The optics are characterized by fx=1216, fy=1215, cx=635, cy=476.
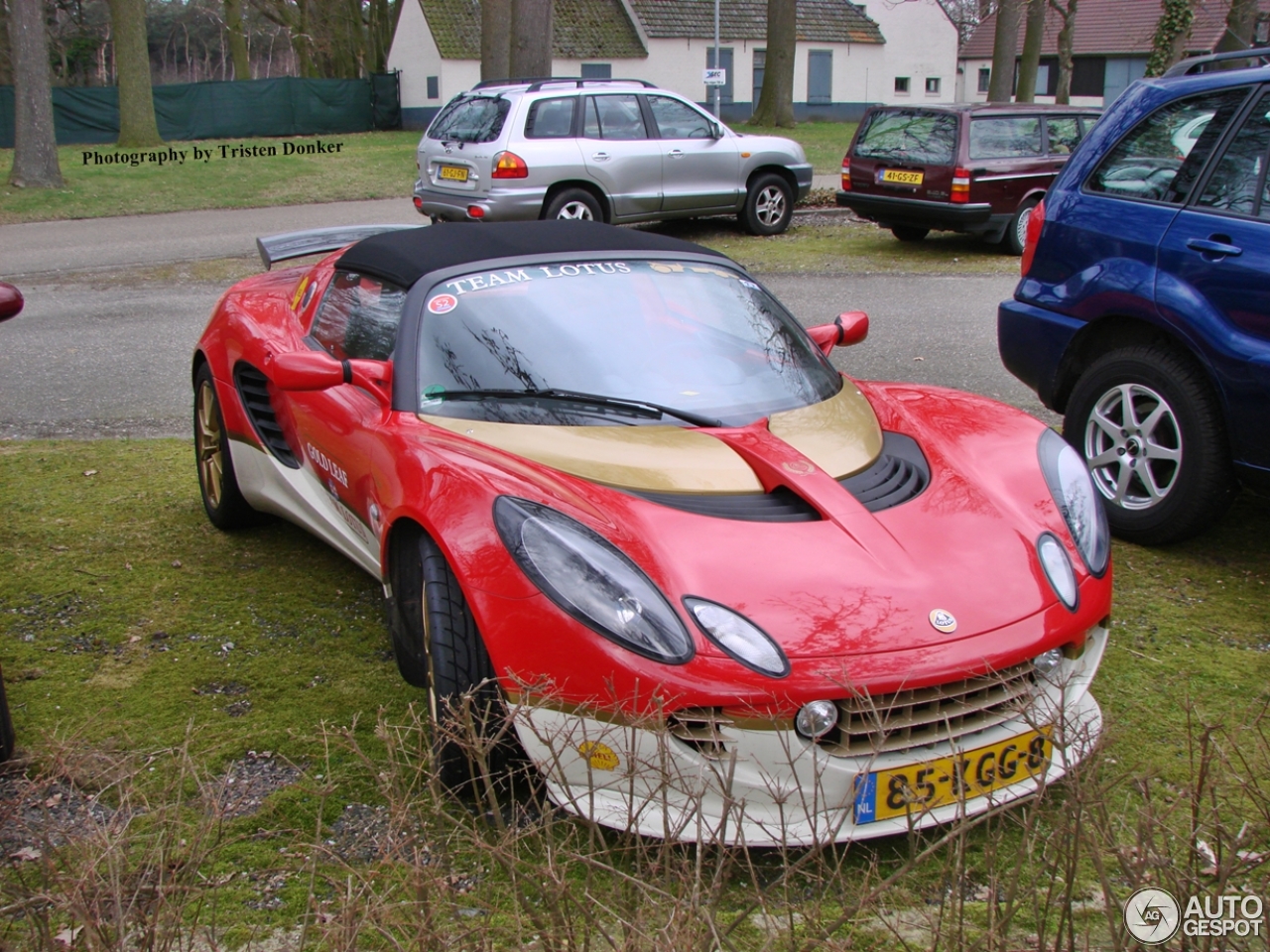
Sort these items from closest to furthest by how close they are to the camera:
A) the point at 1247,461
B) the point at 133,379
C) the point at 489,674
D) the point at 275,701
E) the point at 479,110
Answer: the point at 489,674, the point at 275,701, the point at 1247,461, the point at 133,379, the point at 479,110

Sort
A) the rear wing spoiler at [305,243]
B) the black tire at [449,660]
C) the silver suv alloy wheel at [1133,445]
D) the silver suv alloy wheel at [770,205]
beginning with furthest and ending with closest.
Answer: the silver suv alloy wheel at [770,205] < the rear wing spoiler at [305,243] < the silver suv alloy wheel at [1133,445] < the black tire at [449,660]

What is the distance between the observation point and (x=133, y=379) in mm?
8258

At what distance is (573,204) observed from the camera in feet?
43.4

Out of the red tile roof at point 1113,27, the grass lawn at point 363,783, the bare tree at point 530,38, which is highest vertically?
the red tile roof at point 1113,27

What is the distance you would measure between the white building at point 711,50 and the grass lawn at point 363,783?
37014mm

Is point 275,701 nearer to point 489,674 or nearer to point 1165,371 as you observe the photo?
point 489,674

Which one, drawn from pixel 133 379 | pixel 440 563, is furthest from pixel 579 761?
pixel 133 379

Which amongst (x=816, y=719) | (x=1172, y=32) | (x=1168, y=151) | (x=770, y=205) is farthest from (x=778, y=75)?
(x=816, y=719)

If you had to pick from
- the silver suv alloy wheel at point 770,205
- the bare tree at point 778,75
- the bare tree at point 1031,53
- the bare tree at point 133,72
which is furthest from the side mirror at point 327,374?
the bare tree at point 1031,53

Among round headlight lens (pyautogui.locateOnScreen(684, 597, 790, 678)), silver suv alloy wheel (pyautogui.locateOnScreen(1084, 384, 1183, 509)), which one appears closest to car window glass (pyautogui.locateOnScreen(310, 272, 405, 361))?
round headlight lens (pyautogui.locateOnScreen(684, 597, 790, 678))

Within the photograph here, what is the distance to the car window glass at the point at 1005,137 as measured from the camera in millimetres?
12859

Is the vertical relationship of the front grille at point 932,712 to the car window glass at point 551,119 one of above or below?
below

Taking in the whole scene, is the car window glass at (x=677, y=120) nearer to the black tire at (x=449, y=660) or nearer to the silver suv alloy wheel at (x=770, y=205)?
the silver suv alloy wheel at (x=770, y=205)

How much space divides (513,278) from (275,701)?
59.7 inches
